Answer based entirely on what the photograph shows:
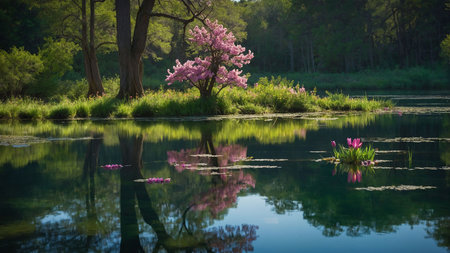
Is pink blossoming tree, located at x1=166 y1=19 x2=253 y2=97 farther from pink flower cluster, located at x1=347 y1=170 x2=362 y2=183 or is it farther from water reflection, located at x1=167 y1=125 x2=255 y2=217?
pink flower cluster, located at x1=347 y1=170 x2=362 y2=183

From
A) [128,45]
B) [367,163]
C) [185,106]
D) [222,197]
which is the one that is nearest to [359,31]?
[128,45]

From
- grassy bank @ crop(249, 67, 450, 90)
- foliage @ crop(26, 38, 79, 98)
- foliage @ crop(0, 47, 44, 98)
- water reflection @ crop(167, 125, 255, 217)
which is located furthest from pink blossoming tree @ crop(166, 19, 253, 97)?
grassy bank @ crop(249, 67, 450, 90)

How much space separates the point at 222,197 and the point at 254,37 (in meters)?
81.2

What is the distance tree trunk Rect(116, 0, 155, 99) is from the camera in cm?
2475

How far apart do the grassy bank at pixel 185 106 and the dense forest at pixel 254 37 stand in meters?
5.08

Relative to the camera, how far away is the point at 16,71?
30969mm

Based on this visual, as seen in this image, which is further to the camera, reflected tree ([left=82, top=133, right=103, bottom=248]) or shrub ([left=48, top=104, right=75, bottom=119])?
shrub ([left=48, top=104, right=75, bottom=119])

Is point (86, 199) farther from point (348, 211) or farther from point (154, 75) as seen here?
point (154, 75)

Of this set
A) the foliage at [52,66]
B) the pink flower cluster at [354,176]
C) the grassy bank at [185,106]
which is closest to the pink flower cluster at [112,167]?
the pink flower cluster at [354,176]

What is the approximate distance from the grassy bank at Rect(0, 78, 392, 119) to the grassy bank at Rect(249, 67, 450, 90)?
1267 inches

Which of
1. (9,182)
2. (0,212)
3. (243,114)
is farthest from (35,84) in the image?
(0,212)

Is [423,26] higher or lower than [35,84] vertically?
higher

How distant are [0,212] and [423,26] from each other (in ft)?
217

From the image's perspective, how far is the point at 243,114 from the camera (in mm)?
22750
